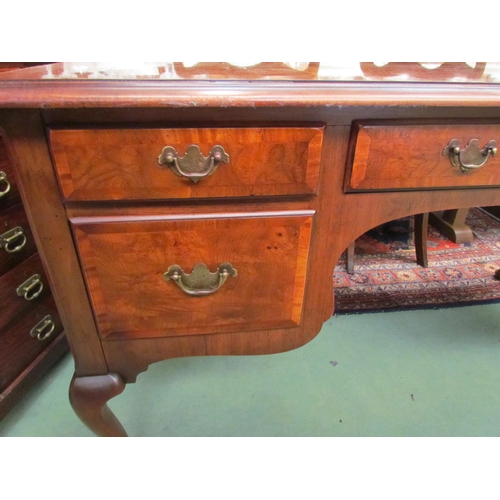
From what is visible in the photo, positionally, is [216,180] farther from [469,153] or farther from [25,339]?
[25,339]

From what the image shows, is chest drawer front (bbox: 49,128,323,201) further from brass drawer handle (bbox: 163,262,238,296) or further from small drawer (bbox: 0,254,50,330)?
small drawer (bbox: 0,254,50,330)

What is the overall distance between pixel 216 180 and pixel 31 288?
716 mm

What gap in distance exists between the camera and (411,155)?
51 centimetres

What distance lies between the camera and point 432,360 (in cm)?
116

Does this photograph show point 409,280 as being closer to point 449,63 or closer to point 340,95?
point 449,63

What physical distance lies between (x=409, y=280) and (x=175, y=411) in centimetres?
108

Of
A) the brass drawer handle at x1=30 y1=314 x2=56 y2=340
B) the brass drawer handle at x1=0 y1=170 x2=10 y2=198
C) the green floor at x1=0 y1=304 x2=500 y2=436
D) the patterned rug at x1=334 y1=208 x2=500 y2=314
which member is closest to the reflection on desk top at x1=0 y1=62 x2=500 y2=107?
the brass drawer handle at x1=0 y1=170 x2=10 y2=198

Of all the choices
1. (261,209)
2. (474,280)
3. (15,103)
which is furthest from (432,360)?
(15,103)

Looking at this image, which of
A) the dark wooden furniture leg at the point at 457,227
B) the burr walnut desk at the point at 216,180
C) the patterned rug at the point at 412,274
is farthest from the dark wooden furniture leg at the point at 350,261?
the burr walnut desk at the point at 216,180

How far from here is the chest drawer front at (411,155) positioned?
1.60 ft

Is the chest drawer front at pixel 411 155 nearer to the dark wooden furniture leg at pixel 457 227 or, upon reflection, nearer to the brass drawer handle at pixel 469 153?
the brass drawer handle at pixel 469 153

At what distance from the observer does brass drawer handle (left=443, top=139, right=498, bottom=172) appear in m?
0.51

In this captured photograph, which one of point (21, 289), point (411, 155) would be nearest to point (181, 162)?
point (411, 155)

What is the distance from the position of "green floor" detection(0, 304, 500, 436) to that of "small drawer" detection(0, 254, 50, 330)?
0.29 meters
